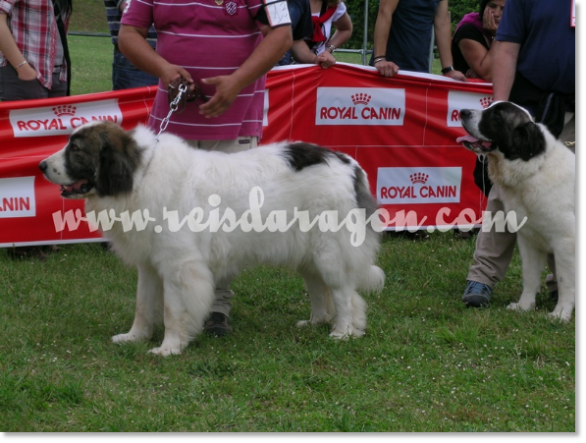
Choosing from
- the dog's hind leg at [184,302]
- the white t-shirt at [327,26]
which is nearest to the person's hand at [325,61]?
the white t-shirt at [327,26]

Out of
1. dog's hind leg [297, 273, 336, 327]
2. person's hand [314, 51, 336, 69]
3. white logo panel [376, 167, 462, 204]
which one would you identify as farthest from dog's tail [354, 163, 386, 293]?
white logo panel [376, 167, 462, 204]

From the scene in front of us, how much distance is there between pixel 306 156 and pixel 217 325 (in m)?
1.30

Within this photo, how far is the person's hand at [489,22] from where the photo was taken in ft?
24.7

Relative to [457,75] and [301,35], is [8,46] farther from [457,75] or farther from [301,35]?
[457,75]

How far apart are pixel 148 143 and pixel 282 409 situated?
169 cm

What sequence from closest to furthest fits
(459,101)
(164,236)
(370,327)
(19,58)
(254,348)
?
(164,236), (254,348), (370,327), (19,58), (459,101)

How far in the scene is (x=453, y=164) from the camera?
793 centimetres

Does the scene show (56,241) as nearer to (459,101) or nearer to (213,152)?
(213,152)

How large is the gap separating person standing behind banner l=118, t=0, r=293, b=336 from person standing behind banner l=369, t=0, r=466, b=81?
9.50 feet

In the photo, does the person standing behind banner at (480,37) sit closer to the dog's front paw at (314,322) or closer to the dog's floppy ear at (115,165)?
Answer: the dog's front paw at (314,322)

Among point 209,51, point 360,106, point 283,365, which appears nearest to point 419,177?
point 360,106

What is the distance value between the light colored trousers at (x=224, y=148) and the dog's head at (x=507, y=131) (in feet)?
4.90

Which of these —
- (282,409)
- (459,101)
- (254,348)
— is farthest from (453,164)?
(282,409)

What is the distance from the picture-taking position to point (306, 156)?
4.74 m
